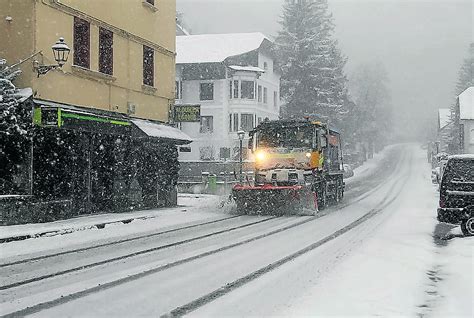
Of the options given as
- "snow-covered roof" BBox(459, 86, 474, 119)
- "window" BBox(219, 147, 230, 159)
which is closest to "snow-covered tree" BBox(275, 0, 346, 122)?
"window" BBox(219, 147, 230, 159)

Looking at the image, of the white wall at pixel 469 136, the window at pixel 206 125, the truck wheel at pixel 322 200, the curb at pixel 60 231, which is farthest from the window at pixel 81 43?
the white wall at pixel 469 136

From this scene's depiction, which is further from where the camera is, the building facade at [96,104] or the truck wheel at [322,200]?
the truck wheel at [322,200]

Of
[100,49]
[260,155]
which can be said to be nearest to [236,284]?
[260,155]

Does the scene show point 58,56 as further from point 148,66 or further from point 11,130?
point 148,66

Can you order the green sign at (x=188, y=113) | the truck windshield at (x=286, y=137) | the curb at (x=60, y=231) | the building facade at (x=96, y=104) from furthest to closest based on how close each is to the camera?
the green sign at (x=188, y=113)
the truck windshield at (x=286, y=137)
the building facade at (x=96, y=104)
the curb at (x=60, y=231)

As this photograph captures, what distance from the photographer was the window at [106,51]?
72.7 feet

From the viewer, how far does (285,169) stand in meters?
22.4

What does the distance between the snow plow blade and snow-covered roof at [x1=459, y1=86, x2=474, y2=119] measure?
52761 millimetres

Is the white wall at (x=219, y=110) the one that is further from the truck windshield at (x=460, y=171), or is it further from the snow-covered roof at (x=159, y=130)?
the truck windshield at (x=460, y=171)

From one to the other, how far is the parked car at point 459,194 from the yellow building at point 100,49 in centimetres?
1122

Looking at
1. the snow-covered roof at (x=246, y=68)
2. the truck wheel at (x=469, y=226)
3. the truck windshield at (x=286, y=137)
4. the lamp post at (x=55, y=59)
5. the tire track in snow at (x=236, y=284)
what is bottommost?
the tire track in snow at (x=236, y=284)

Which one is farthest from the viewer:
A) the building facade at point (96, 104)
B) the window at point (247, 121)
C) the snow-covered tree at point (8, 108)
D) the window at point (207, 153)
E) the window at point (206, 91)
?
the window at point (206, 91)

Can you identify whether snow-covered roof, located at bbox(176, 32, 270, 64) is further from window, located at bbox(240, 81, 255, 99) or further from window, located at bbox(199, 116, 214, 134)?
window, located at bbox(199, 116, 214, 134)

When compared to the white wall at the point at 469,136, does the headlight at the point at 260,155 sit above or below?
below
